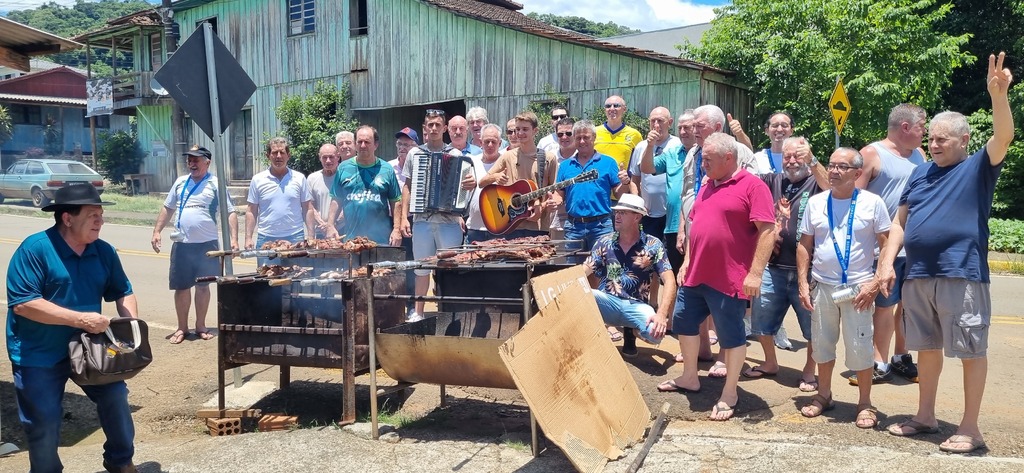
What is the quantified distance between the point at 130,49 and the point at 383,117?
14716mm

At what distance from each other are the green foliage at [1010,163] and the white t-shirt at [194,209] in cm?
1555

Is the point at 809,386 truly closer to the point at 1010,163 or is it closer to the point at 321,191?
the point at 321,191

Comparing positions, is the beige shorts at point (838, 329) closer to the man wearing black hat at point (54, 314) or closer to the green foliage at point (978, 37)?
the man wearing black hat at point (54, 314)

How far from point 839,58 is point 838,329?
502 inches

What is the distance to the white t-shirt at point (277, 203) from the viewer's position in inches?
323

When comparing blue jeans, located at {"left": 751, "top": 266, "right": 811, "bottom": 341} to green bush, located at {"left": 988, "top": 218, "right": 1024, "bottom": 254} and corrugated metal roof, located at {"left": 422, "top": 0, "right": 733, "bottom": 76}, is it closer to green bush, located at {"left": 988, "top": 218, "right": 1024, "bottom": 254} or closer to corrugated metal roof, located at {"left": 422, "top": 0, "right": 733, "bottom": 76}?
green bush, located at {"left": 988, "top": 218, "right": 1024, "bottom": 254}

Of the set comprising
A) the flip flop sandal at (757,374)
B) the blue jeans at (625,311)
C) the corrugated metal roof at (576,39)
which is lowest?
the flip flop sandal at (757,374)

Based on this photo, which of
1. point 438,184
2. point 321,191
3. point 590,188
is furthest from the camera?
point 321,191

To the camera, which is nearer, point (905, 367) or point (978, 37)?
point (905, 367)

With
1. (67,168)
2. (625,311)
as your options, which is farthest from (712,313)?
(67,168)

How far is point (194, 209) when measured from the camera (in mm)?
8211

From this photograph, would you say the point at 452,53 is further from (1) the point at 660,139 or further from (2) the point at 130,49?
(2) the point at 130,49

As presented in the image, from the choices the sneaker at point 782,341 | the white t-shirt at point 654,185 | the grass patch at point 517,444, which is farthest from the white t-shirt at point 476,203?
the grass patch at point 517,444

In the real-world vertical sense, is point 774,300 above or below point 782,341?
above
